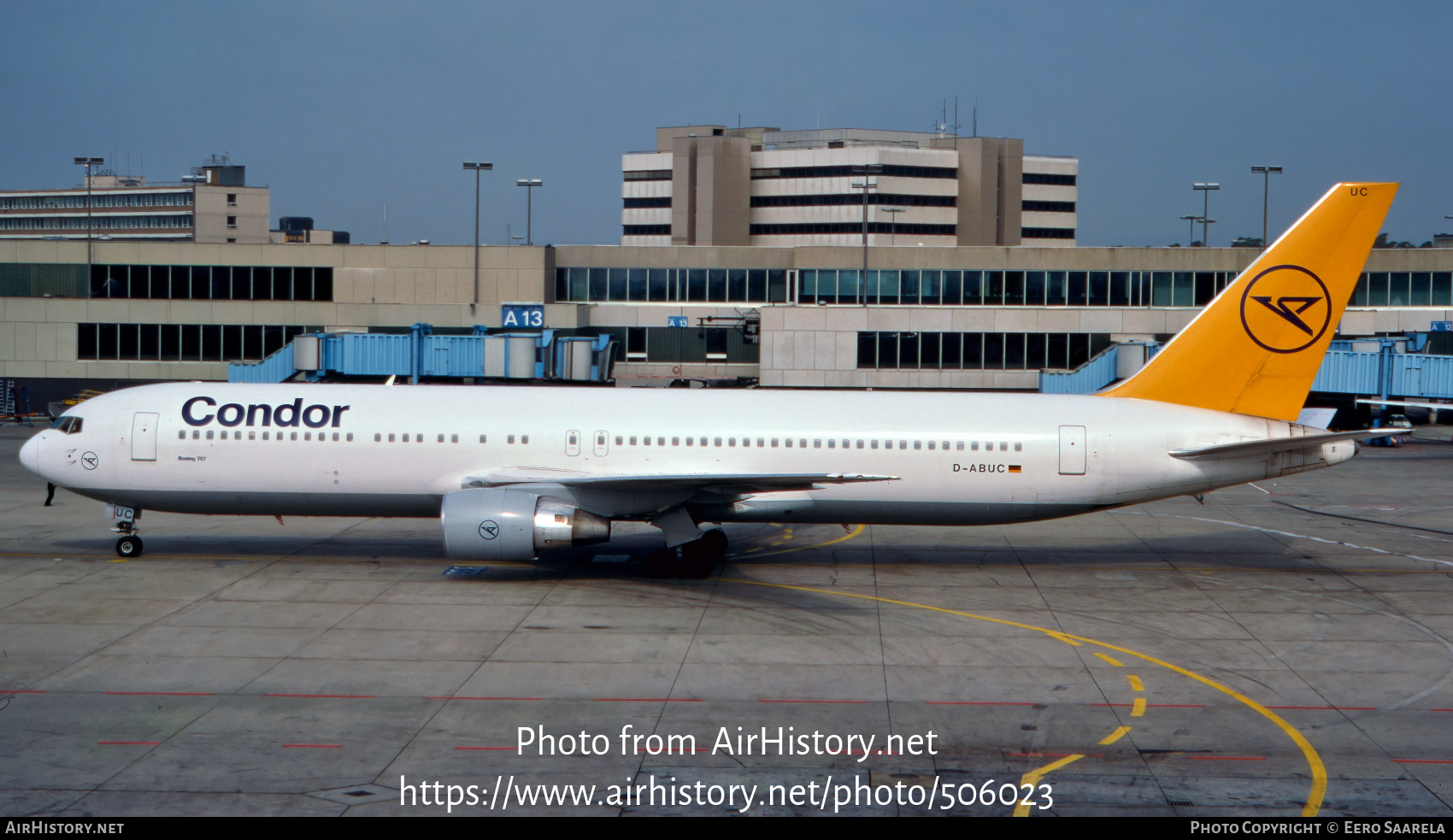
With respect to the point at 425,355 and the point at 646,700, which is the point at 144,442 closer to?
the point at 646,700

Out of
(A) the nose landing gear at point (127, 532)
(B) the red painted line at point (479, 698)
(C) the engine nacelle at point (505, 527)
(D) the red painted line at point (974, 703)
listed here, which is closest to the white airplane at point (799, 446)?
(A) the nose landing gear at point (127, 532)

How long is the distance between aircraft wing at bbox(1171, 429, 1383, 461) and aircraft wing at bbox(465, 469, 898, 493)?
702cm

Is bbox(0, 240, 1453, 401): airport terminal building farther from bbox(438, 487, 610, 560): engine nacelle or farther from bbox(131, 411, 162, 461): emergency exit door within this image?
bbox(438, 487, 610, 560): engine nacelle

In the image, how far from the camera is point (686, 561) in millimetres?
28078

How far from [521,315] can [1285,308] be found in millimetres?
42251

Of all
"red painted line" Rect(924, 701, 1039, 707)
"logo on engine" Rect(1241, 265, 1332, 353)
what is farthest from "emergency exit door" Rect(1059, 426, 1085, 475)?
"red painted line" Rect(924, 701, 1039, 707)

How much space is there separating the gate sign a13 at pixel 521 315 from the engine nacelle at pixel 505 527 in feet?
124

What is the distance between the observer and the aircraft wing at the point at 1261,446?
2700 centimetres

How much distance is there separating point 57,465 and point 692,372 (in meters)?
45.7

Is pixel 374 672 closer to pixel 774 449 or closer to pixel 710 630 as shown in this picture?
pixel 710 630

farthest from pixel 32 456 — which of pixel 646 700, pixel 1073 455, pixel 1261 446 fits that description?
pixel 1261 446

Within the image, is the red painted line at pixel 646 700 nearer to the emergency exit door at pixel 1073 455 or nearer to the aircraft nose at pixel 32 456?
the emergency exit door at pixel 1073 455

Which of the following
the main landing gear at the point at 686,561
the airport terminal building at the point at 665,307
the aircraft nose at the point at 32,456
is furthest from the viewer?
the airport terminal building at the point at 665,307

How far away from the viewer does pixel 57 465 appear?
28359 mm
